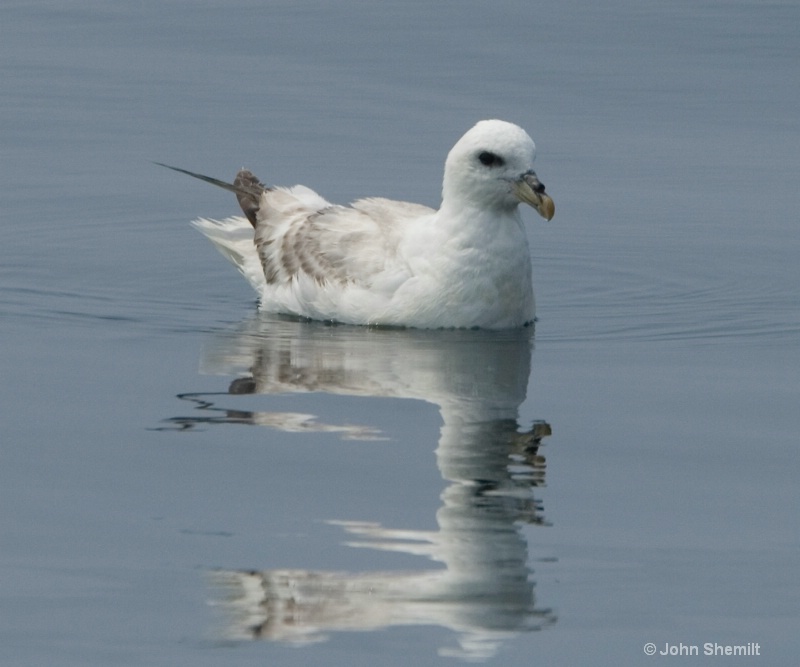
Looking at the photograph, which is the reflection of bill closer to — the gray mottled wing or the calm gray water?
the calm gray water

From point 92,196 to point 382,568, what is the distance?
8194mm

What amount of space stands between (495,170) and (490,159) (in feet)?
0.22

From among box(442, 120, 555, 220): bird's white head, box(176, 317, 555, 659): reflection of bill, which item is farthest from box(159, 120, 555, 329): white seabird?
box(176, 317, 555, 659): reflection of bill

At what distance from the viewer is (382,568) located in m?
7.41

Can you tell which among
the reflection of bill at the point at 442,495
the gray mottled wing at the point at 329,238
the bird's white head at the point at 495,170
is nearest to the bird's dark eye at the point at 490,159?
the bird's white head at the point at 495,170

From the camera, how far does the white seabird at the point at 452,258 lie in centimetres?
1131

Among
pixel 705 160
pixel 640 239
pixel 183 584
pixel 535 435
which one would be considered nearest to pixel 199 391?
pixel 535 435

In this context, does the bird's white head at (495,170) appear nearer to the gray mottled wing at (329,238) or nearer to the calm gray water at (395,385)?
the gray mottled wing at (329,238)

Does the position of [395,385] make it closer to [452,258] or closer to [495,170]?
[452,258]

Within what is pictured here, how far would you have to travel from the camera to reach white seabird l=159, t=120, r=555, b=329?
37.1 feet

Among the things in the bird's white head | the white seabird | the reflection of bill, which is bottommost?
the reflection of bill

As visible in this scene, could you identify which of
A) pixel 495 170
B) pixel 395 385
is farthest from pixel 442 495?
pixel 495 170

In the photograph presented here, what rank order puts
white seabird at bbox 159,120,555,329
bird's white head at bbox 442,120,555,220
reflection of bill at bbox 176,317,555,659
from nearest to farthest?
1. reflection of bill at bbox 176,317,555,659
2. bird's white head at bbox 442,120,555,220
3. white seabird at bbox 159,120,555,329

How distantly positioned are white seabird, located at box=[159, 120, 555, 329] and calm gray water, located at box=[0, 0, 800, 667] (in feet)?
0.57
